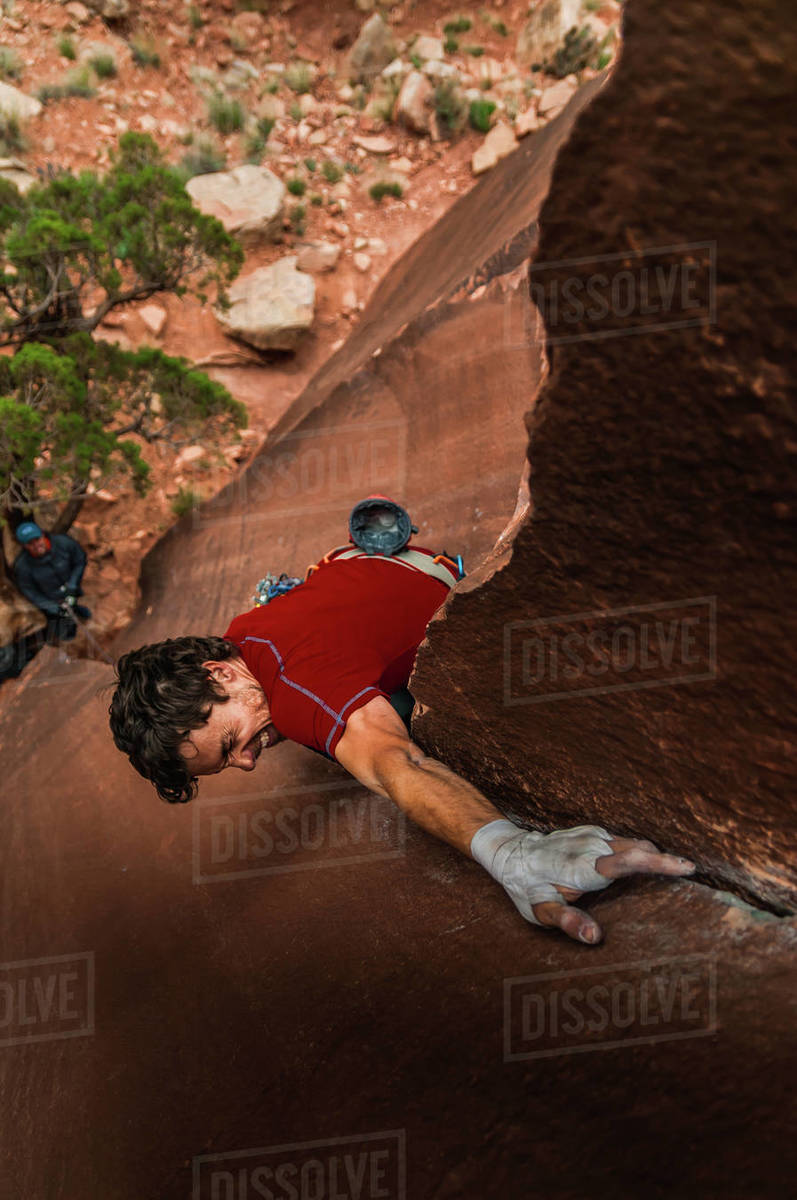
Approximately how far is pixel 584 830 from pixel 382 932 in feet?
2.14

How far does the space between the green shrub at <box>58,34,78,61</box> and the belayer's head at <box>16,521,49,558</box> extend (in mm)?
7860

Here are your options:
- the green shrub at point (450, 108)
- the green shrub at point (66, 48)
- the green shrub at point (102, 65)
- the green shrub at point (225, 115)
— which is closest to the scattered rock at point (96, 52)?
the green shrub at point (102, 65)

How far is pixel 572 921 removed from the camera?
1618 mm

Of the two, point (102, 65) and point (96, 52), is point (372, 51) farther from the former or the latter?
point (96, 52)

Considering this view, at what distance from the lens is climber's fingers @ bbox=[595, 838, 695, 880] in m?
1.61

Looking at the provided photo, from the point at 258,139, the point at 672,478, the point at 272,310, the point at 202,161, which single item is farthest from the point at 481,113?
the point at 672,478

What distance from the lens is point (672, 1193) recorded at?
1271mm

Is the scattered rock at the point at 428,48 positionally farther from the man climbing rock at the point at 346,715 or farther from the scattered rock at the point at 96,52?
the man climbing rock at the point at 346,715

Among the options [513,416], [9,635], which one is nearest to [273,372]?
[9,635]

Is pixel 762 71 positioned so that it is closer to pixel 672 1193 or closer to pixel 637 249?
pixel 637 249

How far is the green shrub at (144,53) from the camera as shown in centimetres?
1058

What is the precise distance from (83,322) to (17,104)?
18.8ft

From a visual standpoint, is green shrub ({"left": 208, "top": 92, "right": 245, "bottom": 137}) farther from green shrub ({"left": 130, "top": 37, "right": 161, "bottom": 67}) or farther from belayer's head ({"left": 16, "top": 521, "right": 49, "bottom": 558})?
belayer's head ({"left": 16, "top": 521, "right": 49, "bottom": 558})

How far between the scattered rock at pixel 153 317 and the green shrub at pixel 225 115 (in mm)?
3287
